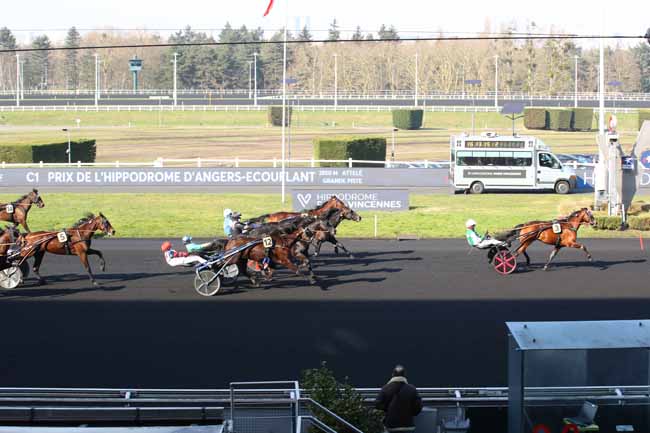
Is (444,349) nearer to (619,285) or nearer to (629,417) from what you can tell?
(629,417)

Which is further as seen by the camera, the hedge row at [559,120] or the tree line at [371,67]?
the tree line at [371,67]

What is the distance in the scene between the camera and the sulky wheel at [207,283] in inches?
710

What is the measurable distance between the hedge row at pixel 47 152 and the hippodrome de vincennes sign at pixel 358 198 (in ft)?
81.9

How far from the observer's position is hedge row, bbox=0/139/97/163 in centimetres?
4766

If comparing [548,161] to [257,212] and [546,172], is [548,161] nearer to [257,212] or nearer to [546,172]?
[546,172]

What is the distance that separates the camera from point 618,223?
27.0 meters

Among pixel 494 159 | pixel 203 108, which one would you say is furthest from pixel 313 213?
pixel 203 108

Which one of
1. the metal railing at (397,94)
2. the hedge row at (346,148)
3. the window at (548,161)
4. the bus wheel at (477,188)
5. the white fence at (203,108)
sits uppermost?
the metal railing at (397,94)

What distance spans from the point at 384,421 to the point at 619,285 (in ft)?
36.6

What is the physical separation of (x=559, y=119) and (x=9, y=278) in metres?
59.0

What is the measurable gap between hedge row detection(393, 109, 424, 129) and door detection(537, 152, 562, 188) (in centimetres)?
3598

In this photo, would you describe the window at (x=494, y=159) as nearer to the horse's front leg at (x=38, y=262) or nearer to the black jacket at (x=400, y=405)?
the horse's front leg at (x=38, y=262)

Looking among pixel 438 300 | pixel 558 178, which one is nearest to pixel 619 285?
pixel 438 300

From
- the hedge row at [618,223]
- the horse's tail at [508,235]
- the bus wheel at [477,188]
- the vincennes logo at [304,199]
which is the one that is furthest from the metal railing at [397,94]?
the horse's tail at [508,235]
